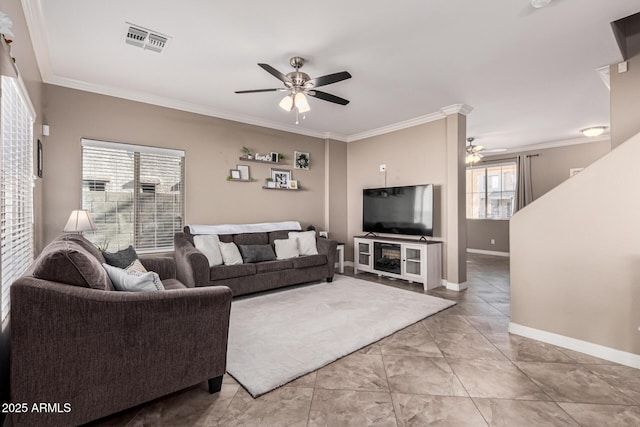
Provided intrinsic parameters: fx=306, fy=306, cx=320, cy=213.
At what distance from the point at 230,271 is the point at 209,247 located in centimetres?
44

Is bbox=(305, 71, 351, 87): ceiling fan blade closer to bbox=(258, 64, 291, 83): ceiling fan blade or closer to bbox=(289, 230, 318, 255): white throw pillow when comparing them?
bbox=(258, 64, 291, 83): ceiling fan blade

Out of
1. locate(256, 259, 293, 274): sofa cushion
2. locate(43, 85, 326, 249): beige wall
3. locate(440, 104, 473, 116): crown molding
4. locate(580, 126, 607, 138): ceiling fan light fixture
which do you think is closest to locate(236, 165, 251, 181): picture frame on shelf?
locate(43, 85, 326, 249): beige wall

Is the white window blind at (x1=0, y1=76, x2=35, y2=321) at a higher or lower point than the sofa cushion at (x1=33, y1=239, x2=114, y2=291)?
higher

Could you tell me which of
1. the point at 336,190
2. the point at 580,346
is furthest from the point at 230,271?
the point at 580,346

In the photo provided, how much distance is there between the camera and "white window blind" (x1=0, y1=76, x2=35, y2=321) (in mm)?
1783

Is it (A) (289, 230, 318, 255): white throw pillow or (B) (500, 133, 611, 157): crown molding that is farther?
(B) (500, 133, 611, 157): crown molding

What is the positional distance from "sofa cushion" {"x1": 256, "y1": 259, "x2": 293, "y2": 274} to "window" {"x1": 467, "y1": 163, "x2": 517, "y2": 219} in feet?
19.9

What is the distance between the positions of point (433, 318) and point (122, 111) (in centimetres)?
454

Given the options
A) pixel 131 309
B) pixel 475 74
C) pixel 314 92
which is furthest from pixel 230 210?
pixel 475 74

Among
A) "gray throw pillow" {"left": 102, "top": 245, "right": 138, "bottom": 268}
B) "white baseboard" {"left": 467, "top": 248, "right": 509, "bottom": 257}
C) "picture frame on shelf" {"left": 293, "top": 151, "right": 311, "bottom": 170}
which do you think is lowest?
"white baseboard" {"left": 467, "top": 248, "right": 509, "bottom": 257}

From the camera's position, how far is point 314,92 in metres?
3.23

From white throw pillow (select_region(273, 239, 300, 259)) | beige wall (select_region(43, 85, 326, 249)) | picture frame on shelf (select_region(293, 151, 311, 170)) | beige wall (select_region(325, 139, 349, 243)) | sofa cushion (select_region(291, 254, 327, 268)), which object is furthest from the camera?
beige wall (select_region(325, 139, 349, 243))

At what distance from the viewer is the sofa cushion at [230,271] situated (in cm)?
376

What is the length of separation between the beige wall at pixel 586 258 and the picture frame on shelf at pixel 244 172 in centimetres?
377
